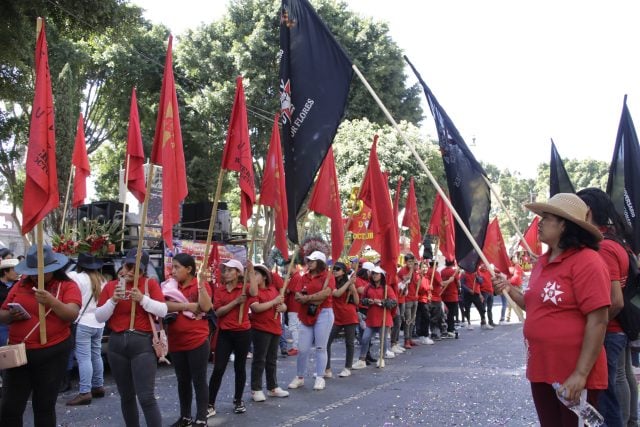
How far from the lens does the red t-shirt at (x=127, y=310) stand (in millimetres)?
5895

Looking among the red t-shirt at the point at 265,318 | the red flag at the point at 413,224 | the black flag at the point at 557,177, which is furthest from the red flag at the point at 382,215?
the red flag at the point at 413,224

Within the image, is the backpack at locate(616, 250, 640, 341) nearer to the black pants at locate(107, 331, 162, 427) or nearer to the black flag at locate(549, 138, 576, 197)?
the black flag at locate(549, 138, 576, 197)

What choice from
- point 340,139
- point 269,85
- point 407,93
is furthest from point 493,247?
point 407,93

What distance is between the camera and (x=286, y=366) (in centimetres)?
1218

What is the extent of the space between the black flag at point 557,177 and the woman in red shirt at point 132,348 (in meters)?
4.67

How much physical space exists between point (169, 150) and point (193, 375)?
2.32 meters

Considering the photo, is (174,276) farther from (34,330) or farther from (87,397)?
(87,397)

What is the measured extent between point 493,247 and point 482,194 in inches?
173

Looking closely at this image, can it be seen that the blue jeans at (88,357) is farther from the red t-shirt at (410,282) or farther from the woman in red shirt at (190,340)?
the red t-shirt at (410,282)

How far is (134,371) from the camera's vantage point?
19.0 feet

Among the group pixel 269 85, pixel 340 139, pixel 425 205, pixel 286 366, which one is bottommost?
pixel 286 366

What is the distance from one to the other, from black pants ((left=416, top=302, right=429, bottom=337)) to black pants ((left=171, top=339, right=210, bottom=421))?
993 cm

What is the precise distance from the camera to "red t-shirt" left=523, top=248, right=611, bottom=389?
3811mm

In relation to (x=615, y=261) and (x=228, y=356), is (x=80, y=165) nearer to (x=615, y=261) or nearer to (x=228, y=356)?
(x=228, y=356)
